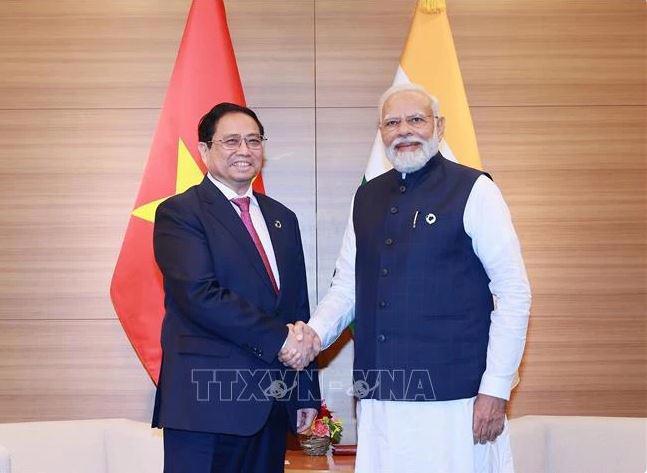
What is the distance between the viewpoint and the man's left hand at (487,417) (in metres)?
2.37

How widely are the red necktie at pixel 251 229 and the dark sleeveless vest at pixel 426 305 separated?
350mm

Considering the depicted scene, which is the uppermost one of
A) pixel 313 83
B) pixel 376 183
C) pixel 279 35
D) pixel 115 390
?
pixel 279 35

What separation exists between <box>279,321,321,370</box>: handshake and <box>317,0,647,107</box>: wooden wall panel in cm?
169

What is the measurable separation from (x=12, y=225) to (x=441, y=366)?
2.59 m

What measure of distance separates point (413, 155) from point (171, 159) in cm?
160

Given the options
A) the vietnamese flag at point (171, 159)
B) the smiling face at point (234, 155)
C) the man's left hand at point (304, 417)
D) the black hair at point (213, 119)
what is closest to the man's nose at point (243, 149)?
the smiling face at point (234, 155)

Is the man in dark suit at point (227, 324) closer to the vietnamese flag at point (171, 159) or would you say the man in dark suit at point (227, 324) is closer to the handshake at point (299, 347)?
the handshake at point (299, 347)

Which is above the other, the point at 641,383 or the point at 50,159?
the point at 50,159

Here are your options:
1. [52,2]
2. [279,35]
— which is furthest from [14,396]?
[279,35]

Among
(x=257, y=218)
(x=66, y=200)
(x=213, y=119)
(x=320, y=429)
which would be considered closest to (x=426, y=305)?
(x=257, y=218)

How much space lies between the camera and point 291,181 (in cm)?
407

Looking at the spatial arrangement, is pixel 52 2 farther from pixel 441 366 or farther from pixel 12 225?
pixel 441 366

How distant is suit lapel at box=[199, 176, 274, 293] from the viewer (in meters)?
2.63

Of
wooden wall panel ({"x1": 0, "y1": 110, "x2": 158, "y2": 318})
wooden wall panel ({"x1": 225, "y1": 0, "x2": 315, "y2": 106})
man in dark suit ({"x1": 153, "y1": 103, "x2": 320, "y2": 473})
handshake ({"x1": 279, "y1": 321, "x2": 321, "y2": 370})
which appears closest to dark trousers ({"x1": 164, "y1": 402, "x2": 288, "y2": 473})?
man in dark suit ({"x1": 153, "y1": 103, "x2": 320, "y2": 473})
